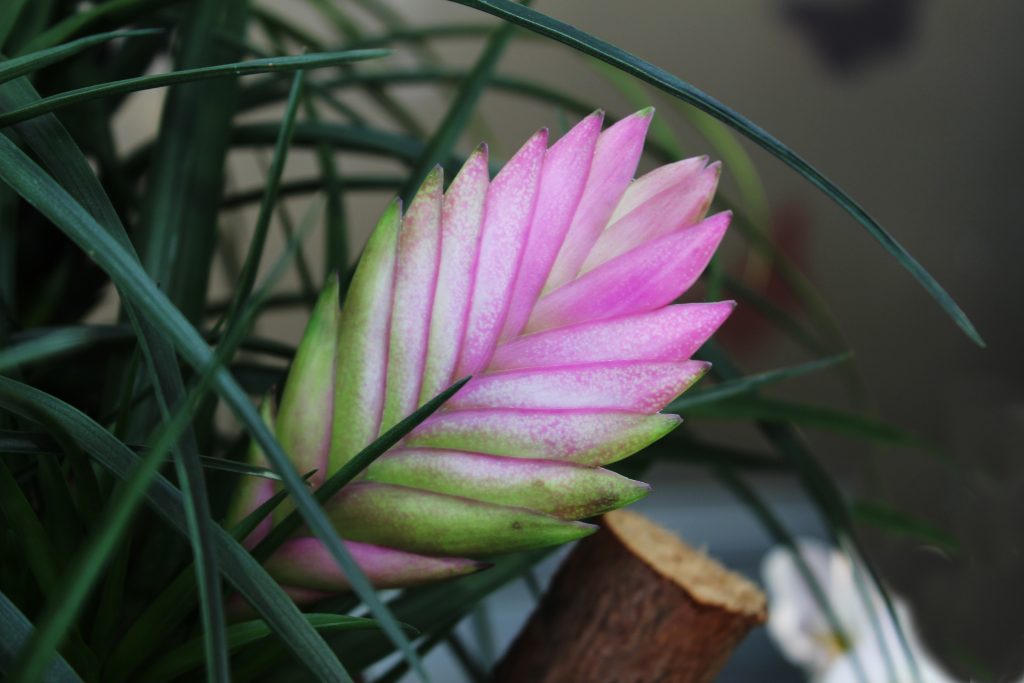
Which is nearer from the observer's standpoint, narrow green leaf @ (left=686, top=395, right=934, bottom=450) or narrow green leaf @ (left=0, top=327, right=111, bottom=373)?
narrow green leaf @ (left=0, top=327, right=111, bottom=373)

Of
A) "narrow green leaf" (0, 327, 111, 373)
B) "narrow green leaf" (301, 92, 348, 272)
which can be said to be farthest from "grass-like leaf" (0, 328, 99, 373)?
"narrow green leaf" (301, 92, 348, 272)

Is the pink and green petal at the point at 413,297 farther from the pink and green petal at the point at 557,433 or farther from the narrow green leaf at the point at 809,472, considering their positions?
the narrow green leaf at the point at 809,472

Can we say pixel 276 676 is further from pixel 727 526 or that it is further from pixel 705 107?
pixel 727 526

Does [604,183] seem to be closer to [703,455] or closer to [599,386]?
[599,386]

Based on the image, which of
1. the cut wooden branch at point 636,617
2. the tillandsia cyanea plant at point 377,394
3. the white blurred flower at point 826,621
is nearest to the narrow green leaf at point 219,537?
the tillandsia cyanea plant at point 377,394

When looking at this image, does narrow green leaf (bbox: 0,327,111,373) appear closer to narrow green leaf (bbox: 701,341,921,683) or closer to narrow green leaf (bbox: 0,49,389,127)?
narrow green leaf (bbox: 0,49,389,127)

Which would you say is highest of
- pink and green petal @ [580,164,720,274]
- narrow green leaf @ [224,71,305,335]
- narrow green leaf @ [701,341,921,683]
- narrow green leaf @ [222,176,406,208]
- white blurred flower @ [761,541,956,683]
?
narrow green leaf @ [222,176,406,208]

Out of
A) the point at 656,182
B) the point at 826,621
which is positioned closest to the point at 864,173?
the point at 826,621
